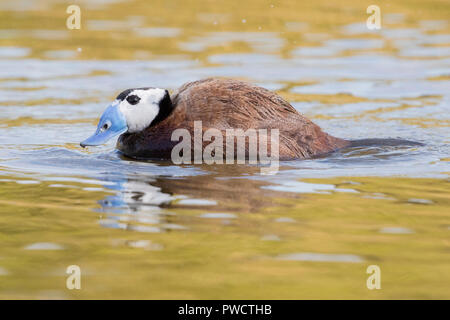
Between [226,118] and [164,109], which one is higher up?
[164,109]

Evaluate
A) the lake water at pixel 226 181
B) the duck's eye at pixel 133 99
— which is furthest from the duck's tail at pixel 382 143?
the duck's eye at pixel 133 99

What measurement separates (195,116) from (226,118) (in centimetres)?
29

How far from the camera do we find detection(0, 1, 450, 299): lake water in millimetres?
5070

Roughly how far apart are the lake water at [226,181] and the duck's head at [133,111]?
34cm

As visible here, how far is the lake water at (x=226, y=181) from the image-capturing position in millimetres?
5070

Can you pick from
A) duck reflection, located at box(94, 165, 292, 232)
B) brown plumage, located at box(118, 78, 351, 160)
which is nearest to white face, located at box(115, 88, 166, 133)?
brown plumage, located at box(118, 78, 351, 160)

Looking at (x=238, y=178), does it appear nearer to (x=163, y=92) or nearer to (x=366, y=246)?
(x=163, y=92)

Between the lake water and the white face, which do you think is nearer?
the lake water

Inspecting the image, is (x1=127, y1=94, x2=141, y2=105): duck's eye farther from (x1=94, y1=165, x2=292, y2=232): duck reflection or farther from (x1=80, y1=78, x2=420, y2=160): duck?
(x1=94, y1=165, x2=292, y2=232): duck reflection

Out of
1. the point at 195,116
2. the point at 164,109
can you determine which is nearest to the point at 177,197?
the point at 195,116

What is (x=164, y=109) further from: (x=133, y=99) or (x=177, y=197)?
(x=177, y=197)

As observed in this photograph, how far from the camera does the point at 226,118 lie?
8125 millimetres
